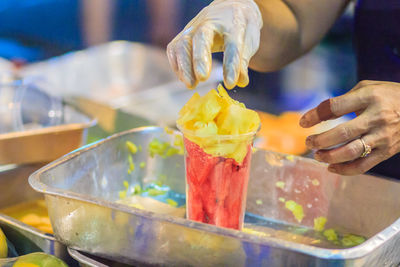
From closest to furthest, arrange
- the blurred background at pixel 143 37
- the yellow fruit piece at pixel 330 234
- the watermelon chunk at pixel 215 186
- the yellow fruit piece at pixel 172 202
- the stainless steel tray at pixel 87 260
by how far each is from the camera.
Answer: the stainless steel tray at pixel 87 260 < the watermelon chunk at pixel 215 186 < the yellow fruit piece at pixel 330 234 < the yellow fruit piece at pixel 172 202 < the blurred background at pixel 143 37

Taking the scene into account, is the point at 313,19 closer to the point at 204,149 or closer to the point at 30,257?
the point at 204,149

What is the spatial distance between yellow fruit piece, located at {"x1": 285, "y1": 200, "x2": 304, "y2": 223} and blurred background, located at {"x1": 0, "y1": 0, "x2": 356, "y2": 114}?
1525 mm

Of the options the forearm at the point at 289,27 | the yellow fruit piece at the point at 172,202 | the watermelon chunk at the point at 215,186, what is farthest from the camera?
the forearm at the point at 289,27

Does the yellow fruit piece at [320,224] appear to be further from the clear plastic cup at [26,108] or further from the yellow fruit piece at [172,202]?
the clear plastic cup at [26,108]

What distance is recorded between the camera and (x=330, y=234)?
126 centimetres

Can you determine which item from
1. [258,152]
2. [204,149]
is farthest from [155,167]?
[204,149]

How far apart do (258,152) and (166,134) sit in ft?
0.97

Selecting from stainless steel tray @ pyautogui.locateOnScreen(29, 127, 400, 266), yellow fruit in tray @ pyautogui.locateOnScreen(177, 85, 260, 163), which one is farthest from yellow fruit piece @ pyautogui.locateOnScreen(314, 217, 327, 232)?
yellow fruit in tray @ pyautogui.locateOnScreen(177, 85, 260, 163)

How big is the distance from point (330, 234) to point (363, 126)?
35 cm

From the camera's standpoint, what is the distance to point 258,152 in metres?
1.38

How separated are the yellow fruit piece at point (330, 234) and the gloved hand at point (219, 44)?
1.60 ft

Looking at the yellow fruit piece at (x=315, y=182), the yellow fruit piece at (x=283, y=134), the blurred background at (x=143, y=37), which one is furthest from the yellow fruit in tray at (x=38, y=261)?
the blurred background at (x=143, y=37)

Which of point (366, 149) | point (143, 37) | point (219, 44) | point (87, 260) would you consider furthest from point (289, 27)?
point (143, 37)

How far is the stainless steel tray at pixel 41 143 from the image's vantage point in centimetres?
146
